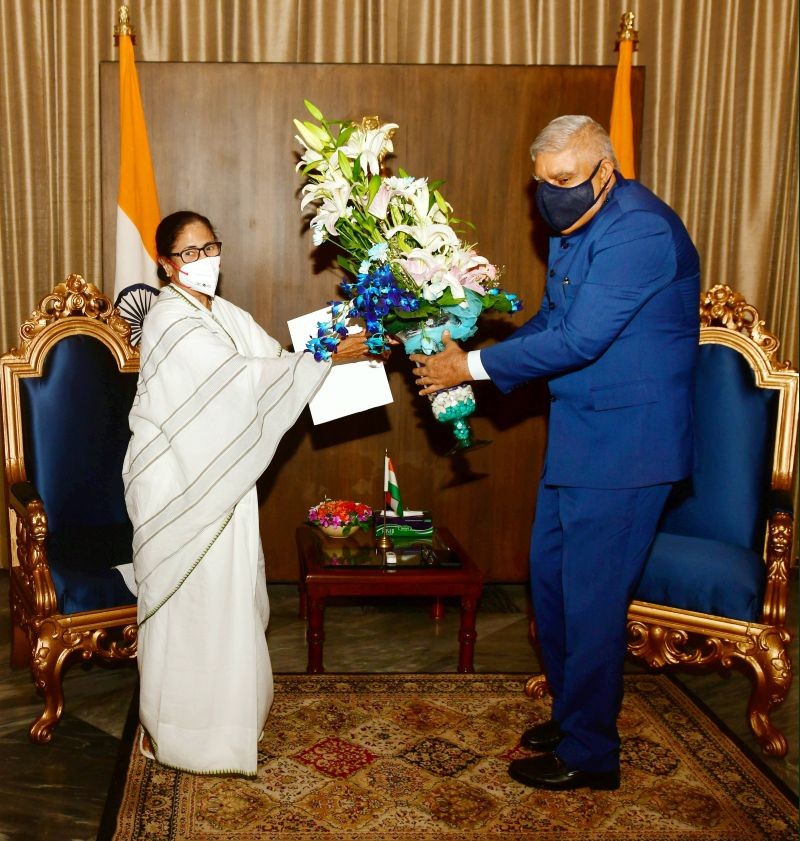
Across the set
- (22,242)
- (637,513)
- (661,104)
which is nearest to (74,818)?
(637,513)

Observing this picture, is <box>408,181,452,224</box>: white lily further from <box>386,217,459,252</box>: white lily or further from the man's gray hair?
the man's gray hair

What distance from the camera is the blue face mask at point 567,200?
2.54 meters

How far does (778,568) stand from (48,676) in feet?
7.59

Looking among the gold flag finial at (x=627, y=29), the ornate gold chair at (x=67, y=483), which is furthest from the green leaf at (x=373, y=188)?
the gold flag finial at (x=627, y=29)

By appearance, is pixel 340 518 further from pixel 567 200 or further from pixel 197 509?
pixel 567 200

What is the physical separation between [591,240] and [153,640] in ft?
5.50

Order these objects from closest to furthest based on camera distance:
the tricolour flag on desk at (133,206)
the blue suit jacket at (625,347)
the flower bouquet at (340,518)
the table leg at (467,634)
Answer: the blue suit jacket at (625,347)
the table leg at (467,634)
the flower bouquet at (340,518)
the tricolour flag on desk at (133,206)

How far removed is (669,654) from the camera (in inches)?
121

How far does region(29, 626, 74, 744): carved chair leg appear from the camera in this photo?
2873 millimetres

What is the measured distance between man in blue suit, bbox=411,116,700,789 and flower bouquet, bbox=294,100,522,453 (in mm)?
216

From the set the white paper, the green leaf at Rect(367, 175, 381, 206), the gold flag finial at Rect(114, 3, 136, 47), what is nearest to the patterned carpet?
the white paper

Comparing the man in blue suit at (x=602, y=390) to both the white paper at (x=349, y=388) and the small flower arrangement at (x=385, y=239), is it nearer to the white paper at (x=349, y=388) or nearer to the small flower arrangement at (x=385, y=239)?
the small flower arrangement at (x=385, y=239)

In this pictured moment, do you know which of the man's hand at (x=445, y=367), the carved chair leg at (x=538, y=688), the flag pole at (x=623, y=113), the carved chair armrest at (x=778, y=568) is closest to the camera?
the man's hand at (x=445, y=367)

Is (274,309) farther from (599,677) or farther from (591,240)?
(599,677)
